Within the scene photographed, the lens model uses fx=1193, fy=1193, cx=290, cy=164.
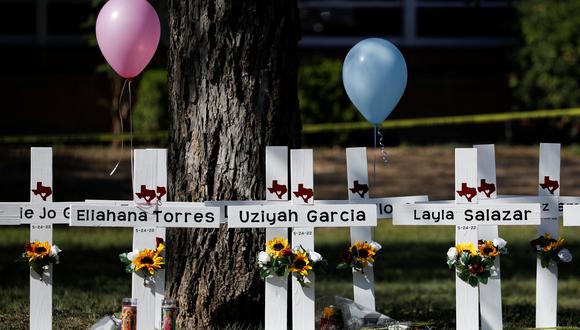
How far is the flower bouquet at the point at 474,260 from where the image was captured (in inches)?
255

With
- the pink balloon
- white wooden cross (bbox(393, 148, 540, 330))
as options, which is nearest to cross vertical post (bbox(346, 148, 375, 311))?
white wooden cross (bbox(393, 148, 540, 330))

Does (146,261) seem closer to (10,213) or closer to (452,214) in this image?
(10,213)

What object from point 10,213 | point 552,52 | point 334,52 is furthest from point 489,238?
point 334,52

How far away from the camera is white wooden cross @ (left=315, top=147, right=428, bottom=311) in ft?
21.5

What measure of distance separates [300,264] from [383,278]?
4.89 metres

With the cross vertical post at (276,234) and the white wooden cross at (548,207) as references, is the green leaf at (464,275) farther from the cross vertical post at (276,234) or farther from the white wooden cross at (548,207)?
the cross vertical post at (276,234)

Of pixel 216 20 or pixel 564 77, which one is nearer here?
pixel 216 20

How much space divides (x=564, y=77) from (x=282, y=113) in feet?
43.0

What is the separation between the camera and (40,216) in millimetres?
6512

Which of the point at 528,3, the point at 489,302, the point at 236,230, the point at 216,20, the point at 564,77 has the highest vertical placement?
the point at 528,3

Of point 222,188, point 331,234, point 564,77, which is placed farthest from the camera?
point 564,77

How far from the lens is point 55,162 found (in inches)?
698

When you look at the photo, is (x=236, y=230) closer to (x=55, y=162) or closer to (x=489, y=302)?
(x=489, y=302)

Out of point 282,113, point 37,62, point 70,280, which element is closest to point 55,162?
point 37,62
